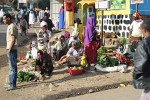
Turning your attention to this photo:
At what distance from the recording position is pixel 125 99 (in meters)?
7.30

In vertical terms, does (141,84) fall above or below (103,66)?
above

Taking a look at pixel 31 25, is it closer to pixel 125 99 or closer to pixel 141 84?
pixel 125 99

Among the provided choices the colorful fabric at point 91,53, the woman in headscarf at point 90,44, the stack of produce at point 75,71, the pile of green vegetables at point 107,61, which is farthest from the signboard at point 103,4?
the stack of produce at point 75,71

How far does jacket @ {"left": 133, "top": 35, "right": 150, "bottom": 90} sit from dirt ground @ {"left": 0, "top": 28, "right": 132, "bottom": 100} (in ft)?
12.1

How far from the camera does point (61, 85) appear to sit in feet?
28.9

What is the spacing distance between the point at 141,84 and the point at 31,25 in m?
26.8

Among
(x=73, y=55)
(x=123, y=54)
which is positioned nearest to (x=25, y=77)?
(x=73, y=55)

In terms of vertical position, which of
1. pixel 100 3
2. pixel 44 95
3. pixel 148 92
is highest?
pixel 100 3

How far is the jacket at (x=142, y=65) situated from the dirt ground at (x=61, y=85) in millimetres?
3696

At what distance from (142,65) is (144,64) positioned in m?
0.03

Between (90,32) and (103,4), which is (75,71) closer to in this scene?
(90,32)

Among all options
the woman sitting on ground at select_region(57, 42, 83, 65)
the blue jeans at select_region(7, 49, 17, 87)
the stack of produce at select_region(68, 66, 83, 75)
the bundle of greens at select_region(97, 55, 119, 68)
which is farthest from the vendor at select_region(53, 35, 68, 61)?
the blue jeans at select_region(7, 49, 17, 87)

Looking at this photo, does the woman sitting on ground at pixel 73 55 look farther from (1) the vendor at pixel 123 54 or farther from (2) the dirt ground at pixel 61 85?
(1) the vendor at pixel 123 54

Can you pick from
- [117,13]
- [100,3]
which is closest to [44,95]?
[100,3]
